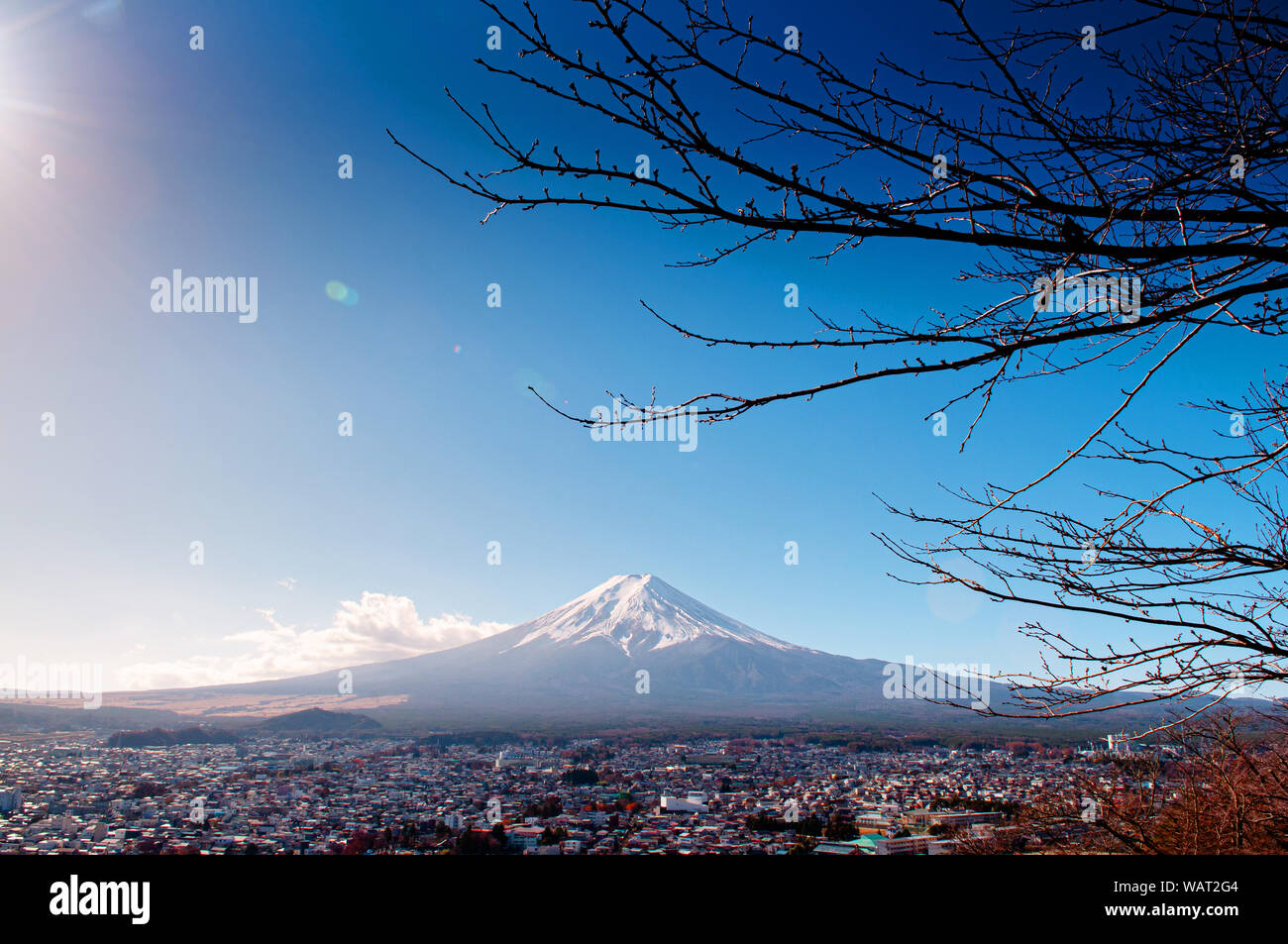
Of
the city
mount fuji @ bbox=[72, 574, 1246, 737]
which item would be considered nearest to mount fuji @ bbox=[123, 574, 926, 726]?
mount fuji @ bbox=[72, 574, 1246, 737]

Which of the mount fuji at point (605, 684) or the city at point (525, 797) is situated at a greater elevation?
the city at point (525, 797)

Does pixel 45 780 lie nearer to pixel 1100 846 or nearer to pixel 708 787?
pixel 708 787

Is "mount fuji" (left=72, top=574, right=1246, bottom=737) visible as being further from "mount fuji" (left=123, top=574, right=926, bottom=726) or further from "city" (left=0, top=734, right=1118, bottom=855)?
"city" (left=0, top=734, right=1118, bottom=855)

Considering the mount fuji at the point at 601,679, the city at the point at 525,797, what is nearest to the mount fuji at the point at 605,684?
the mount fuji at the point at 601,679

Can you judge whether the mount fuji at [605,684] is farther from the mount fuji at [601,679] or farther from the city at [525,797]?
the city at [525,797]

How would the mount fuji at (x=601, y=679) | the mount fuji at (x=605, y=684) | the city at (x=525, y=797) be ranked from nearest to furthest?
the city at (x=525, y=797) < the mount fuji at (x=605, y=684) < the mount fuji at (x=601, y=679)

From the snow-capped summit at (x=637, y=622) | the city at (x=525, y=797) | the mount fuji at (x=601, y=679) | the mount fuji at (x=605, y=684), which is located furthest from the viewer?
the snow-capped summit at (x=637, y=622)

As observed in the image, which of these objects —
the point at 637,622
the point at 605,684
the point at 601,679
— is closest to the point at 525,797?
the point at 605,684
